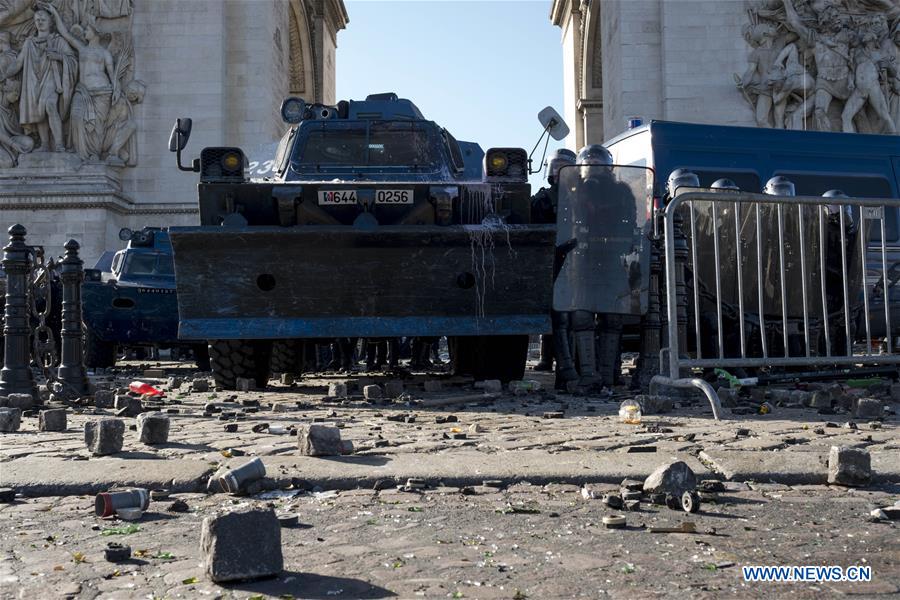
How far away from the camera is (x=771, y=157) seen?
39.5 ft

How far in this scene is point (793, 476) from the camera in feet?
12.0

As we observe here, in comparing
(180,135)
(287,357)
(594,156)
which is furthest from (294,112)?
(594,156)

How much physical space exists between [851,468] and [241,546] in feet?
7.33

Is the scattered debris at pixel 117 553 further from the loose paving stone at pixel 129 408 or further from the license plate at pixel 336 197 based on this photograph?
the license plate at pixel 336 197

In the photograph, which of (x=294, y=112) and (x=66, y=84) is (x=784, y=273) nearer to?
(x=294, y=112)

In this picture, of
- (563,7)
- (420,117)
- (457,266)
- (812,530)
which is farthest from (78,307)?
(563,7)

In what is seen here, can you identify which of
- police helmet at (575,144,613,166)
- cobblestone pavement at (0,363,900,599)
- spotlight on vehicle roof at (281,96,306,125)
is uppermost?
spotlight on vehicle roof at (281,96,306,125)

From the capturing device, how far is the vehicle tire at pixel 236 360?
805cm

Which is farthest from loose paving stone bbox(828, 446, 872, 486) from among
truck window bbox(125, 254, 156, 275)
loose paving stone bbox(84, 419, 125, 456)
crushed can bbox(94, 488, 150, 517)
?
truck window bbox(125, 254, 156, 275)

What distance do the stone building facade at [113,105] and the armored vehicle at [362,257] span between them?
571 inches

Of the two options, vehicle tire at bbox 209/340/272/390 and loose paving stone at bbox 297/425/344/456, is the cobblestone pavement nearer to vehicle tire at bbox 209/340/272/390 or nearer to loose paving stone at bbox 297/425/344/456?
loose paving stone at bbox 297/425/344/456

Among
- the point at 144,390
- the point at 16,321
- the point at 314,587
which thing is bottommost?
the point at 314,587

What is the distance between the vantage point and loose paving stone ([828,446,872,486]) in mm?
3570

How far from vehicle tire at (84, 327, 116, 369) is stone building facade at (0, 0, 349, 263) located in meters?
8.81
